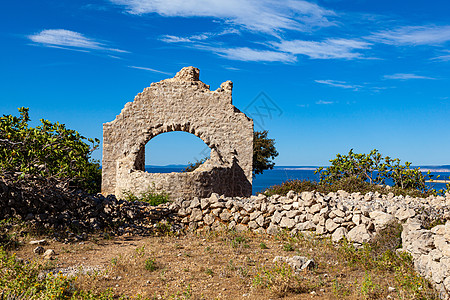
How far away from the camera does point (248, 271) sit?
7.27 m

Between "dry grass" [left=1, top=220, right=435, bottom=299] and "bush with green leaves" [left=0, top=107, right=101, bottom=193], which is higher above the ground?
"bush with green leaves" [left=0, top=107, right=101, bottom=193]

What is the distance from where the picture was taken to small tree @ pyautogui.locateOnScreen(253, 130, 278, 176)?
23.7 metres

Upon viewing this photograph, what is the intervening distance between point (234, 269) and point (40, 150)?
200 inches

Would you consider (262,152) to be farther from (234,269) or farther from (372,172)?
(234,269)

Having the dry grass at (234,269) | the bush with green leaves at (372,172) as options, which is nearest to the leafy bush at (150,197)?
the dry grass at (234,269)

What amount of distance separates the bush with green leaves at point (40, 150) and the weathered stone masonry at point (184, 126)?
19.9 feet

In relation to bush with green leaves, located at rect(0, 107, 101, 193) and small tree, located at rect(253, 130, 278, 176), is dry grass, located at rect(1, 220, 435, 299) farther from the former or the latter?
small tree, located at rect(253, 130, 278, 176)

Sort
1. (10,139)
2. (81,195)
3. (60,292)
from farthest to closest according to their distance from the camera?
(81,195) → (10,139) → (60,292)

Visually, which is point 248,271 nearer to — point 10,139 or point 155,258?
point 155,258

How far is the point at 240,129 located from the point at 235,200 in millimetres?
5163

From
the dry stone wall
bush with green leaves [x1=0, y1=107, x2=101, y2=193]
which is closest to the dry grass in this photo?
the dry stone wall

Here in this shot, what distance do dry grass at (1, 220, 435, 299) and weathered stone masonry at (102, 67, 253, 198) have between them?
630 cm

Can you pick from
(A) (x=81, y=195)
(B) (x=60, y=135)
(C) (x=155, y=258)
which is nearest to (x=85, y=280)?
(C) (x=155, y=258)

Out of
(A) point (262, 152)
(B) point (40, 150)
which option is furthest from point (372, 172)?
(B) point (40, 150)
